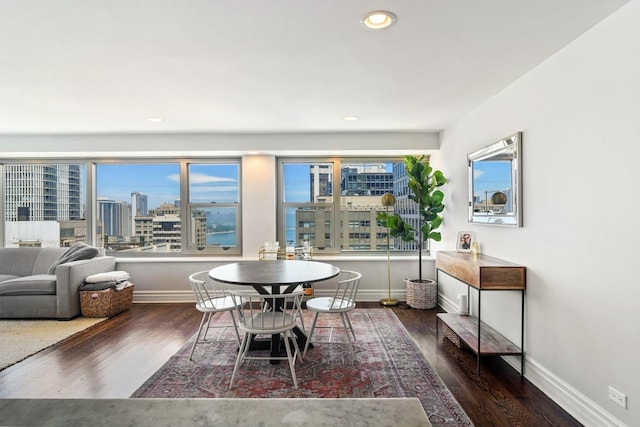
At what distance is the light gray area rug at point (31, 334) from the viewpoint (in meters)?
3.17

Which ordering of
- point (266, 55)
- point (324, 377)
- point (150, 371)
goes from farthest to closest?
point (150, 371)
point (324, 377)
point (266, 55)

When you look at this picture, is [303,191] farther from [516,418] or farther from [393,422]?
[393,422]

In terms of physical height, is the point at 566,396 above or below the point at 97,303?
below

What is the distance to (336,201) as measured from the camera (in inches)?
218

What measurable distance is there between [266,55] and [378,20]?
85 centimetres

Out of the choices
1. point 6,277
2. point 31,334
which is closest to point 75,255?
point 6,277

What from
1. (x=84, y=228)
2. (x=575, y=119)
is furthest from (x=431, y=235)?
(x=84, y=228)

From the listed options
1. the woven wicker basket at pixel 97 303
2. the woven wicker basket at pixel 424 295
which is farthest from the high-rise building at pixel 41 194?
the woven wicker basket at pixel 424 295

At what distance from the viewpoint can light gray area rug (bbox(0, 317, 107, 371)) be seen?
10.4 feet

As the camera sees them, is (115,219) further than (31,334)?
Yes

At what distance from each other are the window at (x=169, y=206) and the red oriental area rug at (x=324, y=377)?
7.85 ft

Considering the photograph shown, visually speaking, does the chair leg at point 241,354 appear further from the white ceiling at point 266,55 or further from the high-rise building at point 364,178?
the high-rise building at point 364,178

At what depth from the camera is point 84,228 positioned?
557cm

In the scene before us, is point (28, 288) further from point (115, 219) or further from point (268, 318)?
point (268, 318)
